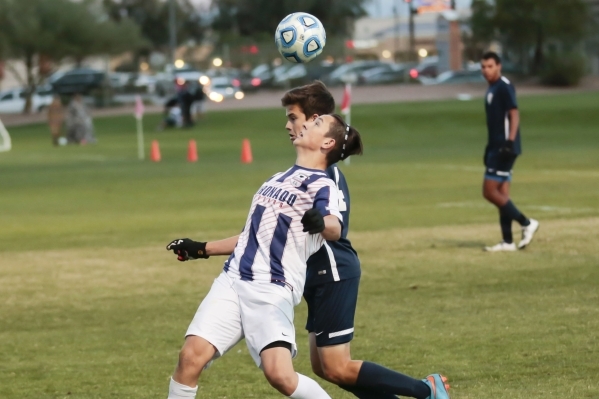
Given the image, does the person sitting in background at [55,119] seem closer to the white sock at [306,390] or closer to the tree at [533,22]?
the tree at [533,22]

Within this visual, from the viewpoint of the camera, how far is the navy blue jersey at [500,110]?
41.3 feet

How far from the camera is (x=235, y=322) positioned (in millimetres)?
Answer: 5449

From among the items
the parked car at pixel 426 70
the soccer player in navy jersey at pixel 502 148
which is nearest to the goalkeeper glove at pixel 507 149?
the soccer player in navy jersey at pixel 502 148

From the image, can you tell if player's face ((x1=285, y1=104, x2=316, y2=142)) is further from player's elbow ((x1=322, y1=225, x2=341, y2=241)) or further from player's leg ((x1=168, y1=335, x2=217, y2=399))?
player's leg ((x1=168, y1=335, x2=217, y2=399))

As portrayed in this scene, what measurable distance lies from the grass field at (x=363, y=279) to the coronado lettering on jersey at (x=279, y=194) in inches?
73.3

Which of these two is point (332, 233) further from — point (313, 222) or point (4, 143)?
point (4, 143)

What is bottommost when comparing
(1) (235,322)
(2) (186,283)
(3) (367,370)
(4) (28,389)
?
(2) (186,283)

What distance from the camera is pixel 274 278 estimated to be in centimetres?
545

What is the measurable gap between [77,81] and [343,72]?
666 inches

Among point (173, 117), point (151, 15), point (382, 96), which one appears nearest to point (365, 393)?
point (173, 117)

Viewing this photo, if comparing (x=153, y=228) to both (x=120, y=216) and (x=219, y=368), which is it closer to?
(x=120, y=216)

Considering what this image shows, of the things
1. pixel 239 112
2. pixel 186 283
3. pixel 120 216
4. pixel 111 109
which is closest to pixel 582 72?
pixel 239 112

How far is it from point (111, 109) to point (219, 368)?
5653cm

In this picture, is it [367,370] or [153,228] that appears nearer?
[367,370]
